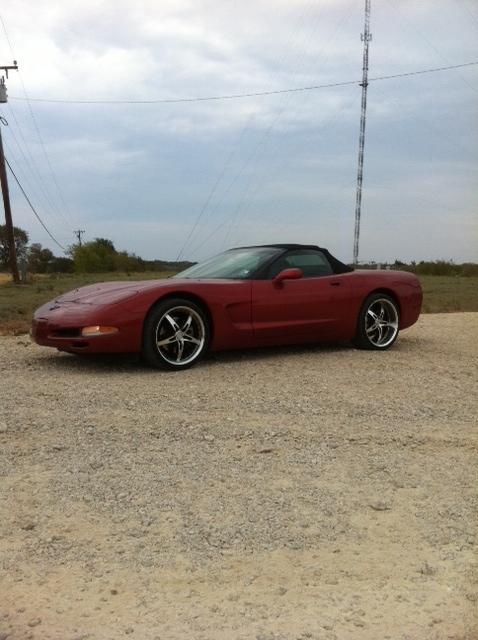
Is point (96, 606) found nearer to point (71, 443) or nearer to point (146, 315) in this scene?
point (71, 443)

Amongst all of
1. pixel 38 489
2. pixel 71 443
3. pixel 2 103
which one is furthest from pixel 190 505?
pixel 2 103

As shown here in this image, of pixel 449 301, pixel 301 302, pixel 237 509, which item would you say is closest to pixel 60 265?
pixel 449 301

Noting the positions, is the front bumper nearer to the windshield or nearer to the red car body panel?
the red car body panel

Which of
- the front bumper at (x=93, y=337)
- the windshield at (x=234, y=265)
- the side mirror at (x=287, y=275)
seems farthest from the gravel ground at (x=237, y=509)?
the windshield at (x=234, y=265)

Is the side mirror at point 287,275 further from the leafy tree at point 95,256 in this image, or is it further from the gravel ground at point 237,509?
the leafy tree at point 95,256

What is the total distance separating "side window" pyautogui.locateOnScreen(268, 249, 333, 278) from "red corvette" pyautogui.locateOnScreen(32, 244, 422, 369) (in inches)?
0.5

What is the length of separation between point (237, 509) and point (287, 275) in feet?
12.7

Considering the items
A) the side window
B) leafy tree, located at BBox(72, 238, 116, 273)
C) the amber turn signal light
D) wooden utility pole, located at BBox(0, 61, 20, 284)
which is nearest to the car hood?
the amber turn signal light

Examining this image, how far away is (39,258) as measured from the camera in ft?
169

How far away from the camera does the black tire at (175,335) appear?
6.14 meters

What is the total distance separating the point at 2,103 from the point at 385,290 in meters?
21.4

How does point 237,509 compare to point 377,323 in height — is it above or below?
below

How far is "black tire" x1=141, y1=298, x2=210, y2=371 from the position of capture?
6.14 m

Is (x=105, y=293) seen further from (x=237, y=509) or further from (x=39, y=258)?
(x=39, y=258)
